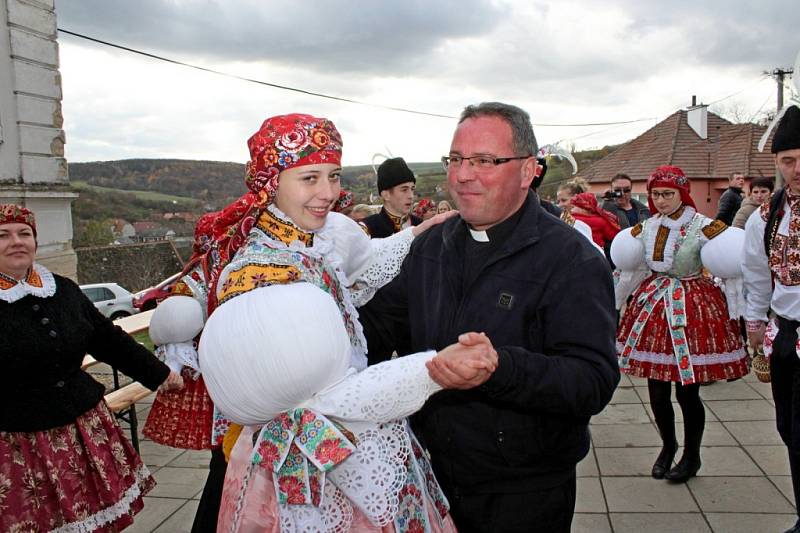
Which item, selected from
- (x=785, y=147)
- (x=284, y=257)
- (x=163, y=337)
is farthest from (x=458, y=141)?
(x=785, y=147)

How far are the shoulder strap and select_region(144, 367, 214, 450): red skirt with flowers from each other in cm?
318

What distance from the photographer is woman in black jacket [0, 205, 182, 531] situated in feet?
9.24

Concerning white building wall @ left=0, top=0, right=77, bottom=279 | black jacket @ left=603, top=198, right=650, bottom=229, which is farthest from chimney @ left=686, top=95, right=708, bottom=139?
white building wall @ left=0, top=0, right=77, bottom=279

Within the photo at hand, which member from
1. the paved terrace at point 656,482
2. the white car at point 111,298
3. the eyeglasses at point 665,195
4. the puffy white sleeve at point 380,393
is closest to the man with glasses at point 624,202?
the paved terrace at point 656,482

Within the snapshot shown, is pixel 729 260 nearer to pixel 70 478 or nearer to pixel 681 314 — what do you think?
pixel 681 314

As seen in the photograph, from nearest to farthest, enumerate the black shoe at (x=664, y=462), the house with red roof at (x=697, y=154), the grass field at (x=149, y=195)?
the black shoe at (x=664, y=462) < the house with red roof at (x=697, y=154) < the grass field at (x=149, y=195)

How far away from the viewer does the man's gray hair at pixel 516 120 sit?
6.69ft

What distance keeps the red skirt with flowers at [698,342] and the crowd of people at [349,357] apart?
0.79 metres

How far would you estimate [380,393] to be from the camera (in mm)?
1556

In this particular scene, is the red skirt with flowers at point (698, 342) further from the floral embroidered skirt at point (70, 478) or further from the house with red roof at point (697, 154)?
the house with red roof at point (697, 154)

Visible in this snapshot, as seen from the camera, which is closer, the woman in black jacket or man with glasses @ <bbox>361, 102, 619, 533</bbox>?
man with glasses @ <bbox>361, 102, 619, 533</bbox>

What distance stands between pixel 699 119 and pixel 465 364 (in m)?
29.6

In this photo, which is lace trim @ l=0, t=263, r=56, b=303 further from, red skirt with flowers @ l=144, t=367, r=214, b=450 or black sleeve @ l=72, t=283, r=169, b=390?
red skirt with flowers @ l=144, t=367, r=214, b=450

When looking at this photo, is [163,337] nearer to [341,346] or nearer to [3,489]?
[3,489]
